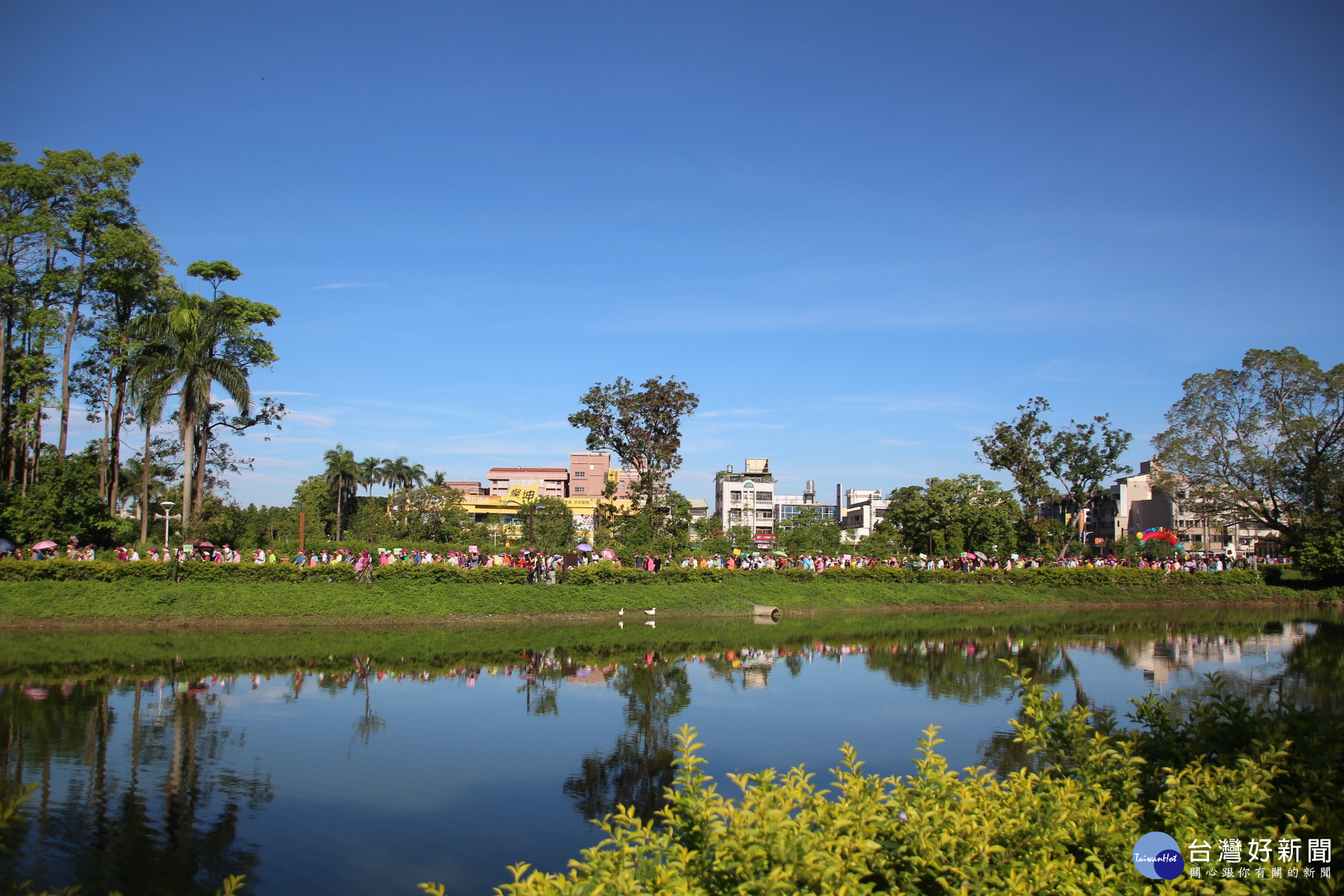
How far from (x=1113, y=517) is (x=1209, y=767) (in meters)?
93.4

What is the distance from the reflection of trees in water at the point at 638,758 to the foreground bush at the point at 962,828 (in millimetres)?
2098

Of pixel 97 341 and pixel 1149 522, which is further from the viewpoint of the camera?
pixel 1149 522

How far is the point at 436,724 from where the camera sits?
1295cm

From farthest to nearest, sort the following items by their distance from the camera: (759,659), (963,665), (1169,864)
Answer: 1. (759,659)
2. (963,665)
3. (1169,864)

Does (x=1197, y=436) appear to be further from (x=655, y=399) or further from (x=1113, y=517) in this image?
(x=1113, y=517)

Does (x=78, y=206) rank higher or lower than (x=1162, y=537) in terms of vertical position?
higher

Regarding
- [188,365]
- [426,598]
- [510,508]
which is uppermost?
[188,365]

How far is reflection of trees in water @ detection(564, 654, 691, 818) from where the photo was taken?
9320 millimetres

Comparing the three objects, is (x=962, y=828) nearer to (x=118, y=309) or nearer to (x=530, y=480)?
(x=118, y=309)

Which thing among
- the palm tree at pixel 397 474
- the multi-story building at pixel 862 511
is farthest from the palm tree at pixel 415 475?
the multi-story building at pixel 862 511

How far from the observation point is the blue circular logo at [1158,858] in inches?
158

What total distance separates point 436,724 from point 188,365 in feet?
67.1

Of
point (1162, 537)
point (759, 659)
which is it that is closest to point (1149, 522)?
point (1162, 537)

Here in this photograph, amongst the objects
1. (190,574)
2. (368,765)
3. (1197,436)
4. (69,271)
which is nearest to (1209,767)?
(368,765)
